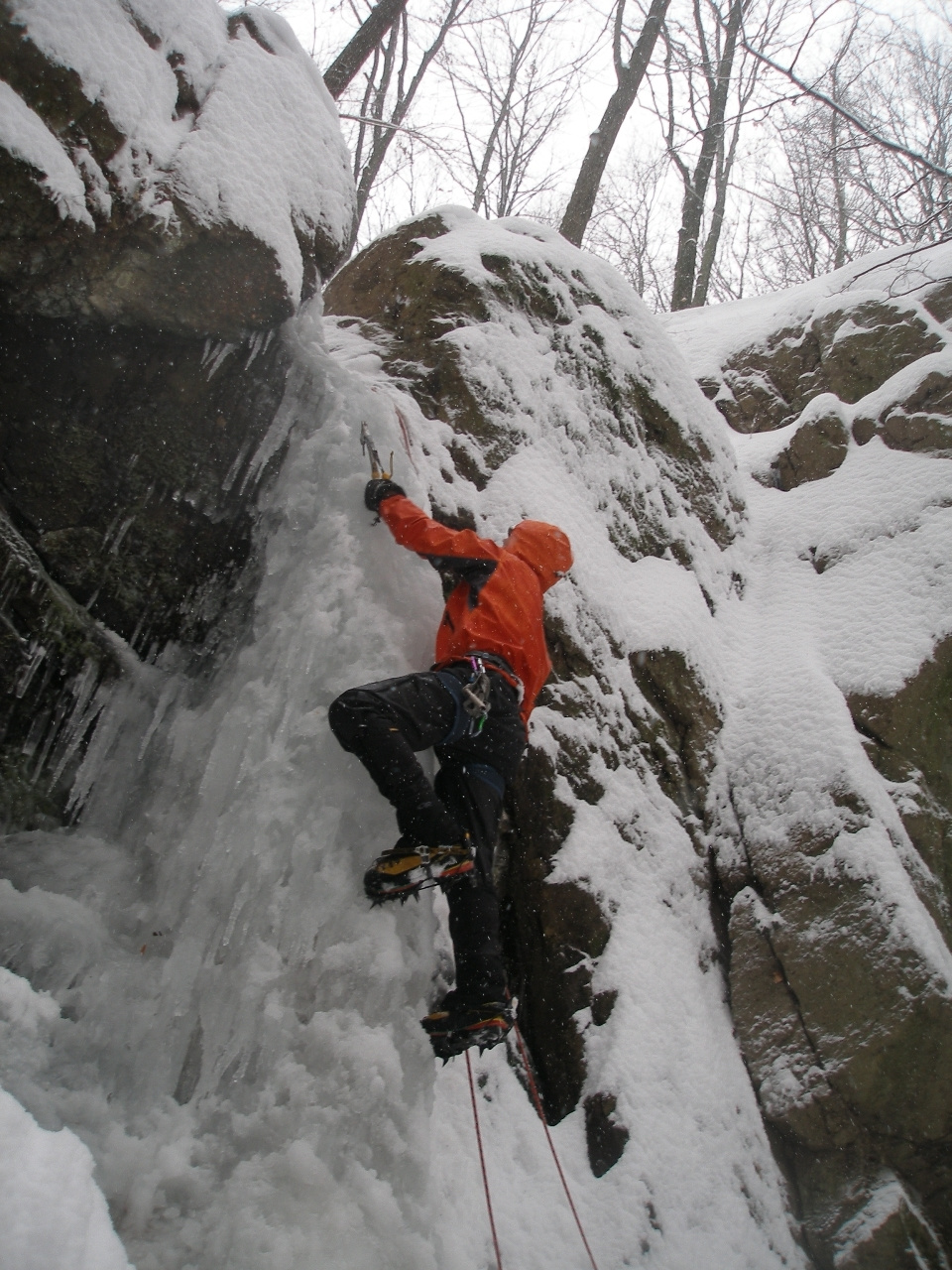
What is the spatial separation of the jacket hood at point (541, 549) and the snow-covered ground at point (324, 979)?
43 cm

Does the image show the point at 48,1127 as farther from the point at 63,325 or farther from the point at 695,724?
the point at 695,724

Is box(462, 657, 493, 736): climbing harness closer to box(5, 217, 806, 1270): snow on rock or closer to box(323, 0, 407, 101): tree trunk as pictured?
box(5, 217, 806, 1270): snow on rock

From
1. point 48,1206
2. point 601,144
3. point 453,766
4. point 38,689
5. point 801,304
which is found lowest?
point 48,1206

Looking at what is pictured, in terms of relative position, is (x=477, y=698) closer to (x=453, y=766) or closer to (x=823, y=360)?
(x=453, y=766)

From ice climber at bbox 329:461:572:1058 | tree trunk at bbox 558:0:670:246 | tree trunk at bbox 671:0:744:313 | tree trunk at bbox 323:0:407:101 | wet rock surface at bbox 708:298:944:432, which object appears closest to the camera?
ice climber at bbox 329:461:572:1058

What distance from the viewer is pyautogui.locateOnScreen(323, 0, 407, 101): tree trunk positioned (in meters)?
5.73

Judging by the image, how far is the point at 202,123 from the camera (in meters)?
2.92

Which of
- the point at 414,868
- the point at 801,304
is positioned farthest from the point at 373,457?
the point at 801,304

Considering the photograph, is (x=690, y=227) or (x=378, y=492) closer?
(x=378, y=492)

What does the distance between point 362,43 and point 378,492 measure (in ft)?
16.5

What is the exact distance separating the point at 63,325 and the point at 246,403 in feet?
2.57

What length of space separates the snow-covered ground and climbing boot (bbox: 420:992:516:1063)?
26 cm

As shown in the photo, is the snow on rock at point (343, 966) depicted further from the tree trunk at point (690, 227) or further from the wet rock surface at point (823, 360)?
the tree trunk at point (690, 227)

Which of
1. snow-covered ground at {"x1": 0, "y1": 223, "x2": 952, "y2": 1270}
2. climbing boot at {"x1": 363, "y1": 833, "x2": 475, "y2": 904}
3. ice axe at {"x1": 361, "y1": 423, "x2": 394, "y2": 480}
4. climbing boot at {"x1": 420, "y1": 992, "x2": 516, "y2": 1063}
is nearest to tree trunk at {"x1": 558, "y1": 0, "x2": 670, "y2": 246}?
snow-covered ground at {"x1": 0, "y1": 223, "x2": 952, "y2": 1270}
